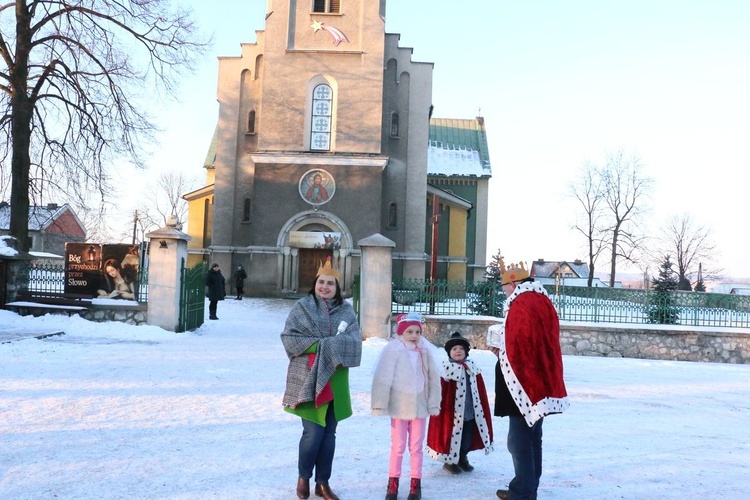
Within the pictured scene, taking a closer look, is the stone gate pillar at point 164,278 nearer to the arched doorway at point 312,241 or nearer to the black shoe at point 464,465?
the black shoe at point 464,465

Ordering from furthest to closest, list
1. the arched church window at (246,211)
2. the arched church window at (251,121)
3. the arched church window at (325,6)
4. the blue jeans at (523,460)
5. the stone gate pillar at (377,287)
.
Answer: the arched church window at (251,121), the arched church window at (246,211), the arched church window at (325,6), the stone gate pillar at (377,287), the blue jeans at (523,460)

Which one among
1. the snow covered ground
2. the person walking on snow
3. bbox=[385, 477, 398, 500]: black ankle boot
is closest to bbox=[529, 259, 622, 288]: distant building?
the snow covered ground

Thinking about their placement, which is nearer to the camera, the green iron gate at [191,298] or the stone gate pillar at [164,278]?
the stone gate pillar at [164,278]

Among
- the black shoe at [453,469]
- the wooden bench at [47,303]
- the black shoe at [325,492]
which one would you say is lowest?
the black shoe at [453,469]

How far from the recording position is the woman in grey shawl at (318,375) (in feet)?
15.5

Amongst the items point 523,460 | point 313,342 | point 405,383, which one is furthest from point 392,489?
point 313,342

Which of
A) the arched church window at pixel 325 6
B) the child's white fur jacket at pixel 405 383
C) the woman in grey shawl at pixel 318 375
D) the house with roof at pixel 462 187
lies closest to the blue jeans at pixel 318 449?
the woman in grey shawl at pixel 318 375

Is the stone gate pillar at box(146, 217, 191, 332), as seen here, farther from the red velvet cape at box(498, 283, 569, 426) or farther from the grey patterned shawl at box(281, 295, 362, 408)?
the red velvet cape at box(498, 283, 569, 426)

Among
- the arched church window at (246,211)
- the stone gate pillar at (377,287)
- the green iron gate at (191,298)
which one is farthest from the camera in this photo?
the arched church window at (246,211)

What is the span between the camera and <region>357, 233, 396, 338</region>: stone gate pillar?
14812 millimetres

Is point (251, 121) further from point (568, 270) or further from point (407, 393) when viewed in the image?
point (568, 270)

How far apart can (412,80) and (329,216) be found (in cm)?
844

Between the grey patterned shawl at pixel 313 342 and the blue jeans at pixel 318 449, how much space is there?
0.24 metres

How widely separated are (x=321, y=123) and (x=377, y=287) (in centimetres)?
1743
